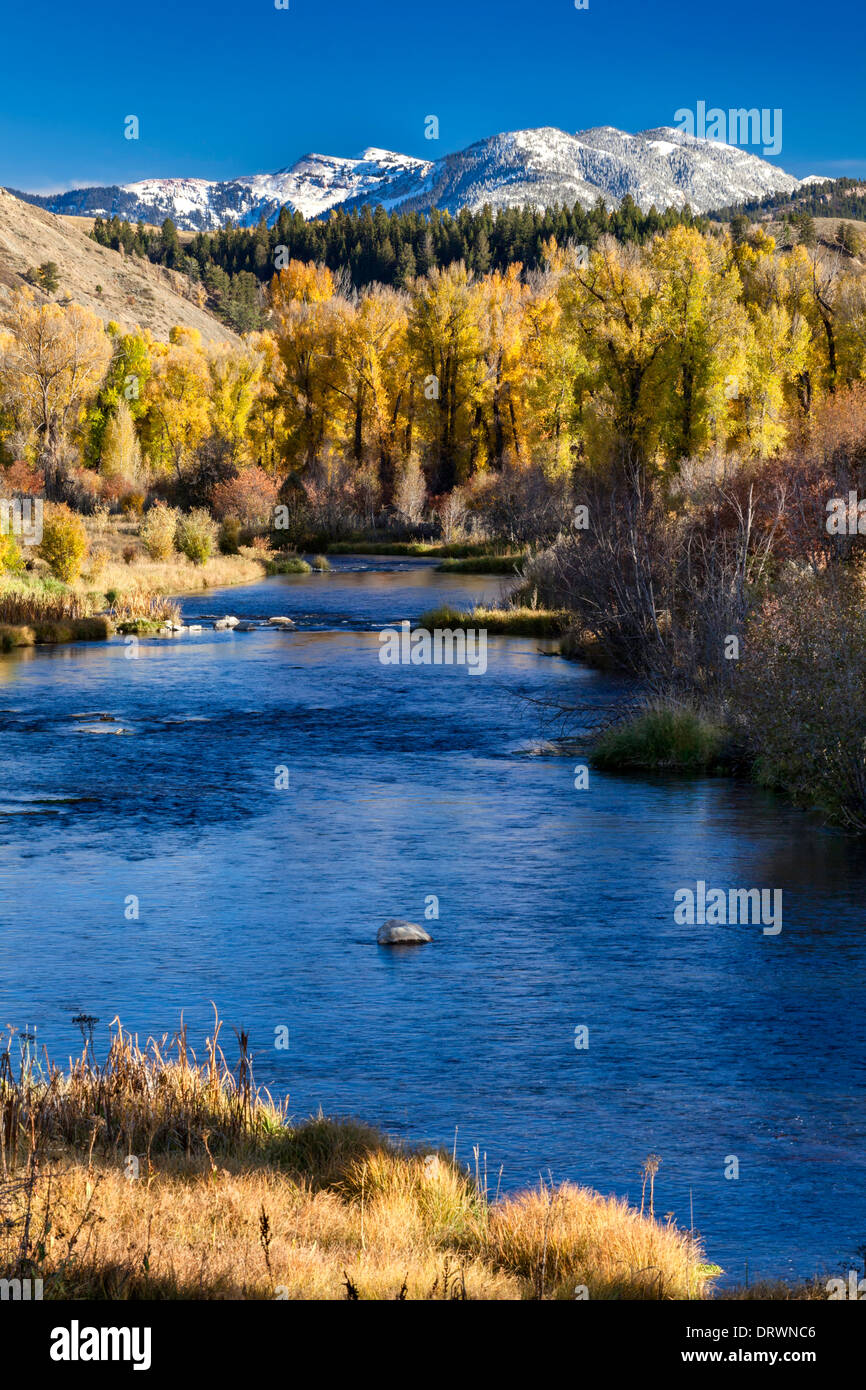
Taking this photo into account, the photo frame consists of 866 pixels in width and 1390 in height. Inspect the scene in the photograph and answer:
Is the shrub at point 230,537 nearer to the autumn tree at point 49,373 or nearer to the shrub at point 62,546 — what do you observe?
the shrub at point 62,546

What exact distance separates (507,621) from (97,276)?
129 m

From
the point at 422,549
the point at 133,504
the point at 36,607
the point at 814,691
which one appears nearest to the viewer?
the point at 814,691

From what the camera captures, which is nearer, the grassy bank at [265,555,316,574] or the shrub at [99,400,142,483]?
the grassy bank at [265,555,316,574]

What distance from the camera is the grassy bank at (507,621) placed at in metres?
37.6

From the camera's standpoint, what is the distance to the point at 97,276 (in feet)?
505

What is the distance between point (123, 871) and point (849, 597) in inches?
381

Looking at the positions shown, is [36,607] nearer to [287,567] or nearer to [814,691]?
[287,567]

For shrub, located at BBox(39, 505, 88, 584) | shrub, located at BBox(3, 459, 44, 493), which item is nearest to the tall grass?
shrub, located at BBox(39, 505, 88, 584)

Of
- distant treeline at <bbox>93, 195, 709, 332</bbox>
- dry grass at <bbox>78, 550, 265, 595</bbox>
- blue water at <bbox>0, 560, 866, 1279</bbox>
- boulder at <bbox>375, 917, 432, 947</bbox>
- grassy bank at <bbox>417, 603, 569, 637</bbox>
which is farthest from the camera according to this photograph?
distant treeline at <bbox>93, 195, 709, 332</bbox>

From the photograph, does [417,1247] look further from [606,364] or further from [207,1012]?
[606,364]

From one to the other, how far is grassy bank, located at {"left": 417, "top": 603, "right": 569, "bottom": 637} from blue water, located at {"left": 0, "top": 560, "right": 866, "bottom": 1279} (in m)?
11.0

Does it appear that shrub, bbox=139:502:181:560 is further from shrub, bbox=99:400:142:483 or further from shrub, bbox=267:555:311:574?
shrub, bbox=99:400:142:483

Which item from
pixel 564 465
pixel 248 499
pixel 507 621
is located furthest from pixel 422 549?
pixel 507 621

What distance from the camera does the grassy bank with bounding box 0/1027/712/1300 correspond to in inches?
229
